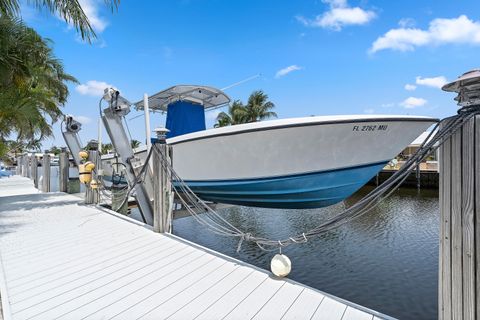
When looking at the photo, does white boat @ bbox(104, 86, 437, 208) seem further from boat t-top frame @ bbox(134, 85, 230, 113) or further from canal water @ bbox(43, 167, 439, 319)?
boat t-top frame @ bbox(134, 85, 230, 113)

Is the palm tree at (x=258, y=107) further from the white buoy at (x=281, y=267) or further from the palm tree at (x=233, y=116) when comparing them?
the white buoy at (x=281, y=267)

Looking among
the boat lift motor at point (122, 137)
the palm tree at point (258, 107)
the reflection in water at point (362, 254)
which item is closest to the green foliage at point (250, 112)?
the palm tree at point (258, 107)

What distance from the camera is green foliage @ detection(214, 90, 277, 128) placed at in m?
32.3

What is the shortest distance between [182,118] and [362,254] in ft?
17.9

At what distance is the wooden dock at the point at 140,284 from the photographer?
2.45 metres

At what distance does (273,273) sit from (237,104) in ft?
101

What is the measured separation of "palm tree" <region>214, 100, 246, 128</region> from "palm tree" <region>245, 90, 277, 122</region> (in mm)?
532

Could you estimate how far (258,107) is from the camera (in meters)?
32.4

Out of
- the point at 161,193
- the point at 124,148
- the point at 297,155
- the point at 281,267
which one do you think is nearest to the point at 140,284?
the point at 281,267

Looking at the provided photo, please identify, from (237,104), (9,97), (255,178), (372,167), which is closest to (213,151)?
(255,178)

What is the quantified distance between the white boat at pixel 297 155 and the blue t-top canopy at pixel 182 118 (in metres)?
1.62

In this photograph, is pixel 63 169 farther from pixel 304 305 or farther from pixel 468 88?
pixel 468 88

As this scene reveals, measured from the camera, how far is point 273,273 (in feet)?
10.5

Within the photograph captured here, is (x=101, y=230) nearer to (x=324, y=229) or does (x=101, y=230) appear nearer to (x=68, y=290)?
(x=68, y=290)
